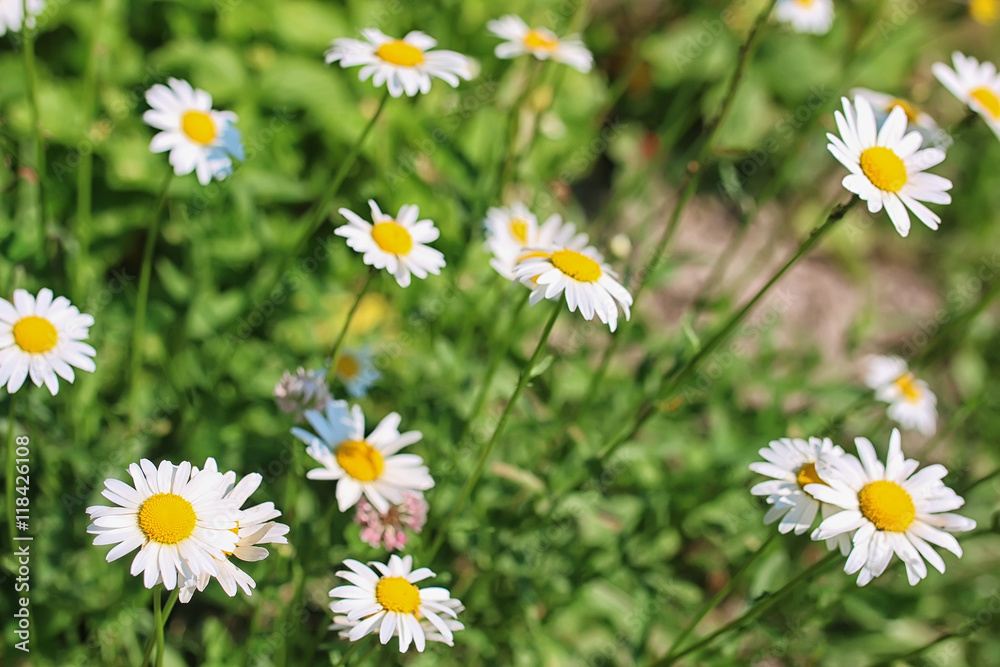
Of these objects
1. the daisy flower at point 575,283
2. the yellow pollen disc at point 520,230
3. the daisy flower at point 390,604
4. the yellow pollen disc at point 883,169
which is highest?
the yellow pollen disc at point 883,169

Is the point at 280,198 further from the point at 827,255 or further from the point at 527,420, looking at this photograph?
the point at 827,255

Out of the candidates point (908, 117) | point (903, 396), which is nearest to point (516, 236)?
point (908, 117)

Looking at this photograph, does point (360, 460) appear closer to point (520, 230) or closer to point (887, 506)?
point (520, 230)

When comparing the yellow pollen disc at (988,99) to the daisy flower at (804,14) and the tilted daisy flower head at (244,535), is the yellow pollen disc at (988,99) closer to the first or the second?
the daisy flower at (804,14)

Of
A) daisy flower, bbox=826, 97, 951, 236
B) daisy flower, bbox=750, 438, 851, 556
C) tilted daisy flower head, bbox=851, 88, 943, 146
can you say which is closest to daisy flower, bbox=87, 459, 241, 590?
daisy flower, bbox=750, 438, 851, 556

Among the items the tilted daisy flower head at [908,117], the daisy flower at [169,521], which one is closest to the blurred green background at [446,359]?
the tilted daisy flower head at [908,117]
